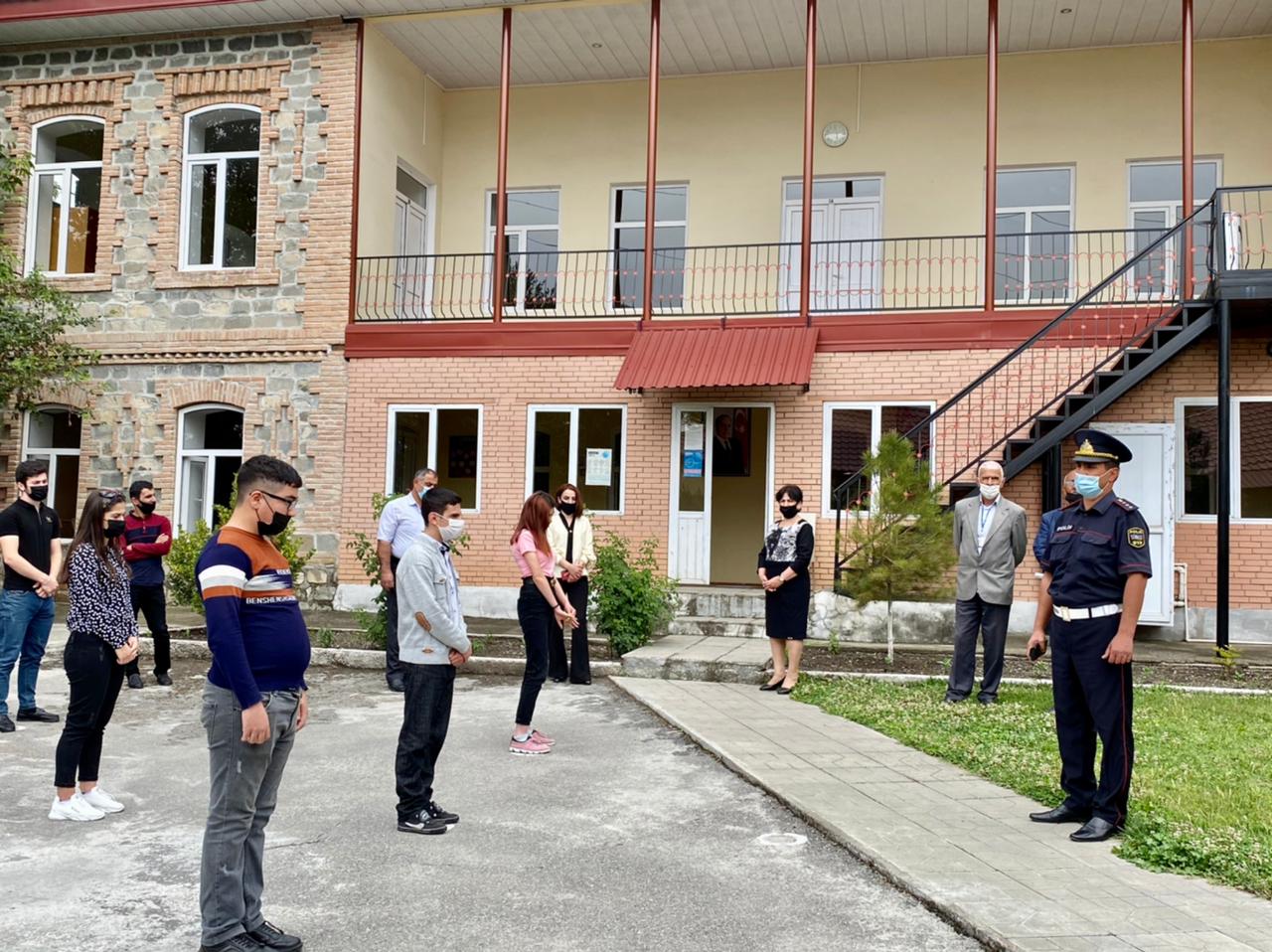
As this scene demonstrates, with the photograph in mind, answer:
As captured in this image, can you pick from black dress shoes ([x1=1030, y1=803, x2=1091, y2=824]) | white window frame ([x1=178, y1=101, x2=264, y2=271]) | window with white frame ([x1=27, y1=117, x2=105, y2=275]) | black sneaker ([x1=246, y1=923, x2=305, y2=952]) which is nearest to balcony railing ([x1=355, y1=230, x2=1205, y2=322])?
white window frame ([x1=178, y1=101, x2=264, y2=271])

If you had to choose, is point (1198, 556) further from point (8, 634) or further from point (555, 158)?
point (8, 634)

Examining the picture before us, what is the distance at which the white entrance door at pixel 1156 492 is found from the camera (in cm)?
1268

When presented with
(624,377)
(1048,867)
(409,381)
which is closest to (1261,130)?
(624,377)

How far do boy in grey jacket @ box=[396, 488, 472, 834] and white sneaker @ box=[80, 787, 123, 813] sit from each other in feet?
5.03

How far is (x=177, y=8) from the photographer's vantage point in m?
15.3

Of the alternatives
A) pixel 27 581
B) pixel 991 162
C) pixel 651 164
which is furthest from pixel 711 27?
pixel 27 581

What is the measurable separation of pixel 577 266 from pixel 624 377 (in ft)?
12.5

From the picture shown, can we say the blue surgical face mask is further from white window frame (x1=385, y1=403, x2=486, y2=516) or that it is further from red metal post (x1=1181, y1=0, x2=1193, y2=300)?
white window frame (x1=385, y1=403, x2=486, y2=516)

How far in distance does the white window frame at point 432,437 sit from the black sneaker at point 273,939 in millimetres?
11154

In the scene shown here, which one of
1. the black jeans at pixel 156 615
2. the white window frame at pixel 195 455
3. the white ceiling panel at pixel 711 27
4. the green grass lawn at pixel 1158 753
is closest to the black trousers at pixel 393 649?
the black jeans at pixel 156 615

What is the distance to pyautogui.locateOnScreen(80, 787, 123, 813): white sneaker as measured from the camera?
567 centimetres

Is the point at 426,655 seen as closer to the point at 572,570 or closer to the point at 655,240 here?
the point at 572,570

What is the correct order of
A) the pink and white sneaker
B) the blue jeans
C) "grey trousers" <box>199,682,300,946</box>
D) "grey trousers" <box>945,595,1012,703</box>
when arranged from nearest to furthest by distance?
1. "grey trousers" <box>199,682,300,946</box>
2. the pink and white sneaker
3. the blue jeans
4. "grey trousers" <box>945,595,1012,703</box>

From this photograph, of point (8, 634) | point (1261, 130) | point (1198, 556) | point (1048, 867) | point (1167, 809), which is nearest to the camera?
point (1048, 867)
